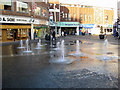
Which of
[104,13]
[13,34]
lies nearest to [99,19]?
[104,13]

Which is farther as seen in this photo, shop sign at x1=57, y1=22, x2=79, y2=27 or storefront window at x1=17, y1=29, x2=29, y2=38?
shop sign at x1=57, y1=22, x2=79, y2=27

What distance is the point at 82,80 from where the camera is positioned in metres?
6.36

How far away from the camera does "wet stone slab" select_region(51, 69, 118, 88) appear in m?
5.80

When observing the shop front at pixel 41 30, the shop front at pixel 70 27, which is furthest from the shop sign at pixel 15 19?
the shop front at pixel 70 27

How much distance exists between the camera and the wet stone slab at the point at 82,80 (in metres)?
5.80

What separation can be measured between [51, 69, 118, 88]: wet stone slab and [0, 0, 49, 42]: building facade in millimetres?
21368

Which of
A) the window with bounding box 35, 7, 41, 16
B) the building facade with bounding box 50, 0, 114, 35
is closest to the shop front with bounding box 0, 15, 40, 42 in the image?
the window with bounding box 35, 7, 41, 16

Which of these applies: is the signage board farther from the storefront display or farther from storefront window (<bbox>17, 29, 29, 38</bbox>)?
the storefront display

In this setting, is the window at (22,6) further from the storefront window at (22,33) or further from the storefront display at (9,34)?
the storefront display at (9,34)

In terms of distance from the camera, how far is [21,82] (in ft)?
20.1

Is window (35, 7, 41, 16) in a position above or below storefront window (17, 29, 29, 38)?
above

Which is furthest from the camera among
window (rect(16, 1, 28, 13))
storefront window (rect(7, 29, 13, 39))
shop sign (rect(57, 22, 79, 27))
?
shop sign (rect(57, 22, 79, 27))

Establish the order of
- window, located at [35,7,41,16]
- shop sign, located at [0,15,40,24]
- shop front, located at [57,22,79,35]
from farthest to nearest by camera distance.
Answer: shop front, located at [57,22,79,35] < window, located at [35,7,41,16] < shop sign, located at [0,15,40,24]

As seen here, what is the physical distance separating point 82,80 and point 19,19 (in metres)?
25.5
